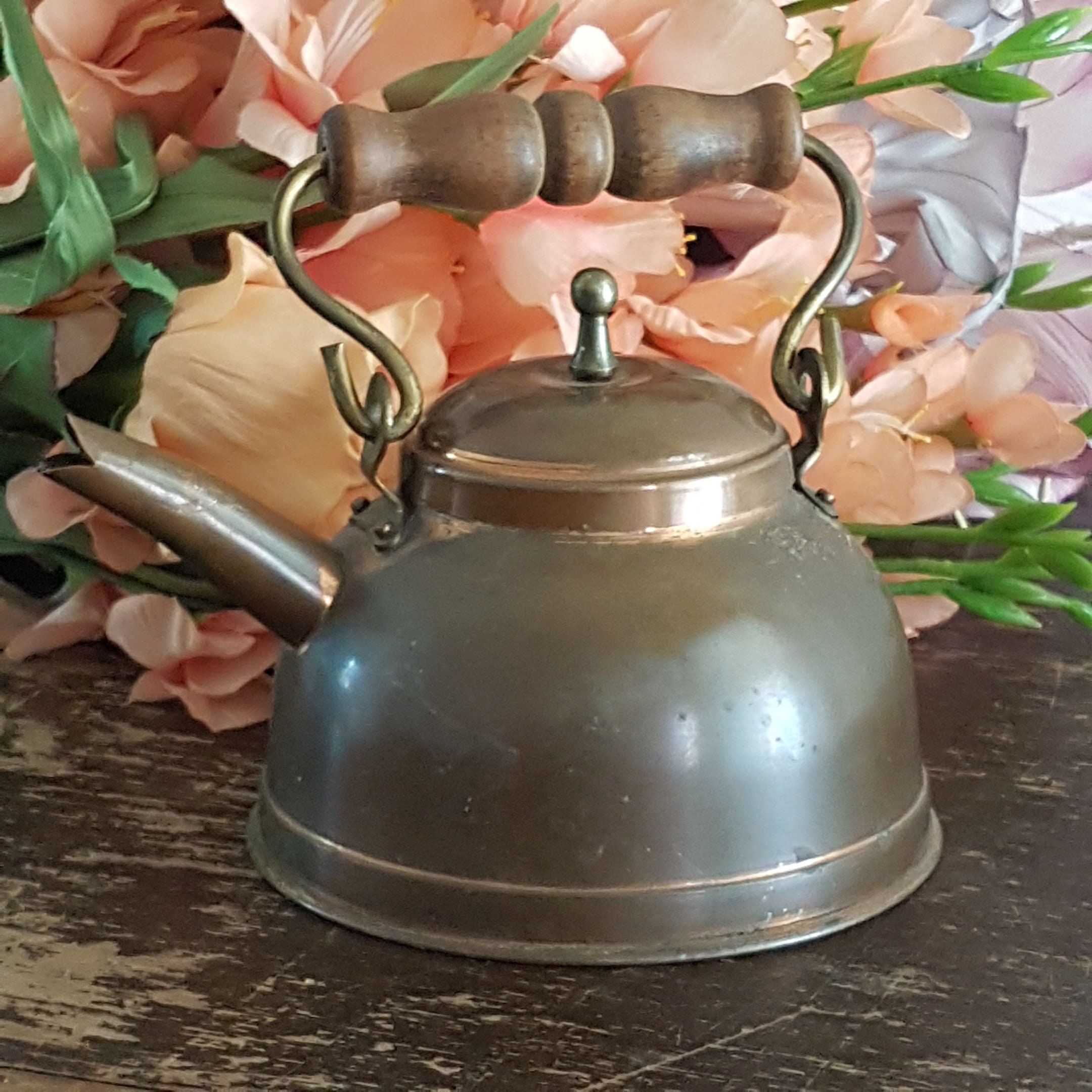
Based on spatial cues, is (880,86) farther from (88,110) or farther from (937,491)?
(88,110)

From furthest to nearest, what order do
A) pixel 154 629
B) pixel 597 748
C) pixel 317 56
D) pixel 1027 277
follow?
pixel 1027 277 < pixel 154 629 < pixel 317 56 < pixel 597 748

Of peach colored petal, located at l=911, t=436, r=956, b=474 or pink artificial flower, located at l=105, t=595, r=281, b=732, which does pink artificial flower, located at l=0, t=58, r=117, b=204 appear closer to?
pink artificial flower, located at l=105, t=595, r=281, b=732

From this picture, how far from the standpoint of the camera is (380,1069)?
417 mm

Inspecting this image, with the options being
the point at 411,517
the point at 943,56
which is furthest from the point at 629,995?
the point at 943,56

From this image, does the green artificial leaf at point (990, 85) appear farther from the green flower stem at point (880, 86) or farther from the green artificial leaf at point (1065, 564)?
the green artificial leaf at point (1065, 564)

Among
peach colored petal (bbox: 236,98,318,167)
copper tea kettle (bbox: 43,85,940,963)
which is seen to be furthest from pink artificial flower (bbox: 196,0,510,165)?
copper tea kettle (bbox: 43,85,940,963)

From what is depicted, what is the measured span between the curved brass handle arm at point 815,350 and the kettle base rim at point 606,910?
150 mm

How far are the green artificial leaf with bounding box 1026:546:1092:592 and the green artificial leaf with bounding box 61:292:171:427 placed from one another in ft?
1.40

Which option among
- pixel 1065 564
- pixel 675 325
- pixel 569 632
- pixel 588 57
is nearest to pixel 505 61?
pixel 588 57

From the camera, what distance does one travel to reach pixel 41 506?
Answer: 62 cm

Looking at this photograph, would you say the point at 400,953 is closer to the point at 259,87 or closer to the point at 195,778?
the point at 195,778

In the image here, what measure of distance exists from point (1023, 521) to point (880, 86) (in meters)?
0.22

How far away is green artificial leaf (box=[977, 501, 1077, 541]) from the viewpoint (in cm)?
64

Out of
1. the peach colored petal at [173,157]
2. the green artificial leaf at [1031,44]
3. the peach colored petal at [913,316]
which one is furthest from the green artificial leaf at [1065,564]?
the peach colored petal at [173,157]
